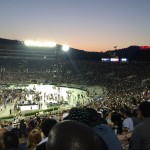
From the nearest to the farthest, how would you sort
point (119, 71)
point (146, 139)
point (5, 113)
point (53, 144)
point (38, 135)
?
point (53, 144) → point (146, 139) → point (38, 135) → point (5, 113) → point (119, 71)

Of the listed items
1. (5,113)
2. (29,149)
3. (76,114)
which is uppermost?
(76,114)

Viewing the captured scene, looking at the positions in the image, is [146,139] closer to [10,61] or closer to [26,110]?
[26,110]

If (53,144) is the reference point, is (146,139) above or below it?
below

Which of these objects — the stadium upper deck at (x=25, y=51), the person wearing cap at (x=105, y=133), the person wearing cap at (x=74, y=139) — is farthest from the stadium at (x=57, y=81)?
the person wearing cap at (x=74, y=139)

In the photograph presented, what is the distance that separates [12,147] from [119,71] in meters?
75.2

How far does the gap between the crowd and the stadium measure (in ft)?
0.72

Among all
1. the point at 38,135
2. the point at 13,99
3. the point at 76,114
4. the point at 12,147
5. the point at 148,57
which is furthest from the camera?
the point at 148,57

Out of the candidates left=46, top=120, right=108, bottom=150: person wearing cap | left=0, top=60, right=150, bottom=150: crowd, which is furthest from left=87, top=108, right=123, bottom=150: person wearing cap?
left=46, top=120, right=108, bottom=150: person wearing cap

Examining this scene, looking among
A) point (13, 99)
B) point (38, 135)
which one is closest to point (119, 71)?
point (13, 99)

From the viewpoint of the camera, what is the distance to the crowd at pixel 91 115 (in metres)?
1.80

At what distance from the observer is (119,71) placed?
78062 millimetres

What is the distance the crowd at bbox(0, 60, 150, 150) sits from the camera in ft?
5.90

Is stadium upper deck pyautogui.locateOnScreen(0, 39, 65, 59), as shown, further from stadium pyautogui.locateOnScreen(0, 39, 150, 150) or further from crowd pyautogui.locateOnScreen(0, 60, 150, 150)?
crowd pyautogui.locateOnScreen(0, 60, 150, 150)

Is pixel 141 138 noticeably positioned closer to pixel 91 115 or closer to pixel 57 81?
pixel 91 115
